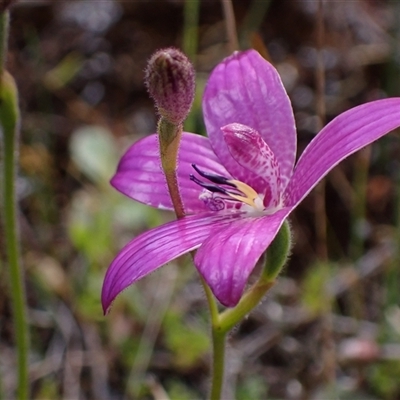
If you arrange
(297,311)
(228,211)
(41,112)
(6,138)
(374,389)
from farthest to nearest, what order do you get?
(41,112) < (297,311) < (374,389) < (6,138) < (228,211)

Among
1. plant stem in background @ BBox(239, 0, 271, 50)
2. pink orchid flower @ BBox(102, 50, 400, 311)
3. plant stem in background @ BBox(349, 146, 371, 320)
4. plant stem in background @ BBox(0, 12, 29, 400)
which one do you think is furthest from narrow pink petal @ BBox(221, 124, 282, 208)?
plant stem in background @ BBox(239, 0, 271, 50)

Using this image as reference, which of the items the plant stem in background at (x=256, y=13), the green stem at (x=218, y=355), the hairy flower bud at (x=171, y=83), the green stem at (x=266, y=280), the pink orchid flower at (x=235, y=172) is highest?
the plant stem in background at (x=256, y=13)

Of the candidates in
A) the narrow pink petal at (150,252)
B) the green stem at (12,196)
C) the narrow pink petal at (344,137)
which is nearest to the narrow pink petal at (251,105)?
the narrow pink petal at (344,137)

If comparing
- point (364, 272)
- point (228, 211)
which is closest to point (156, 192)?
A: point (228, 211)

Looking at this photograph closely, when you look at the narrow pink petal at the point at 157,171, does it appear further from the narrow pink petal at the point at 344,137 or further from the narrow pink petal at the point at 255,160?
the narrow pink petal at the point at 344,137

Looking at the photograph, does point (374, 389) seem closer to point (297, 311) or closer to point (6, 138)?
point (297, 311)

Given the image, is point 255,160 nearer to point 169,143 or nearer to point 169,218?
point 169,143
